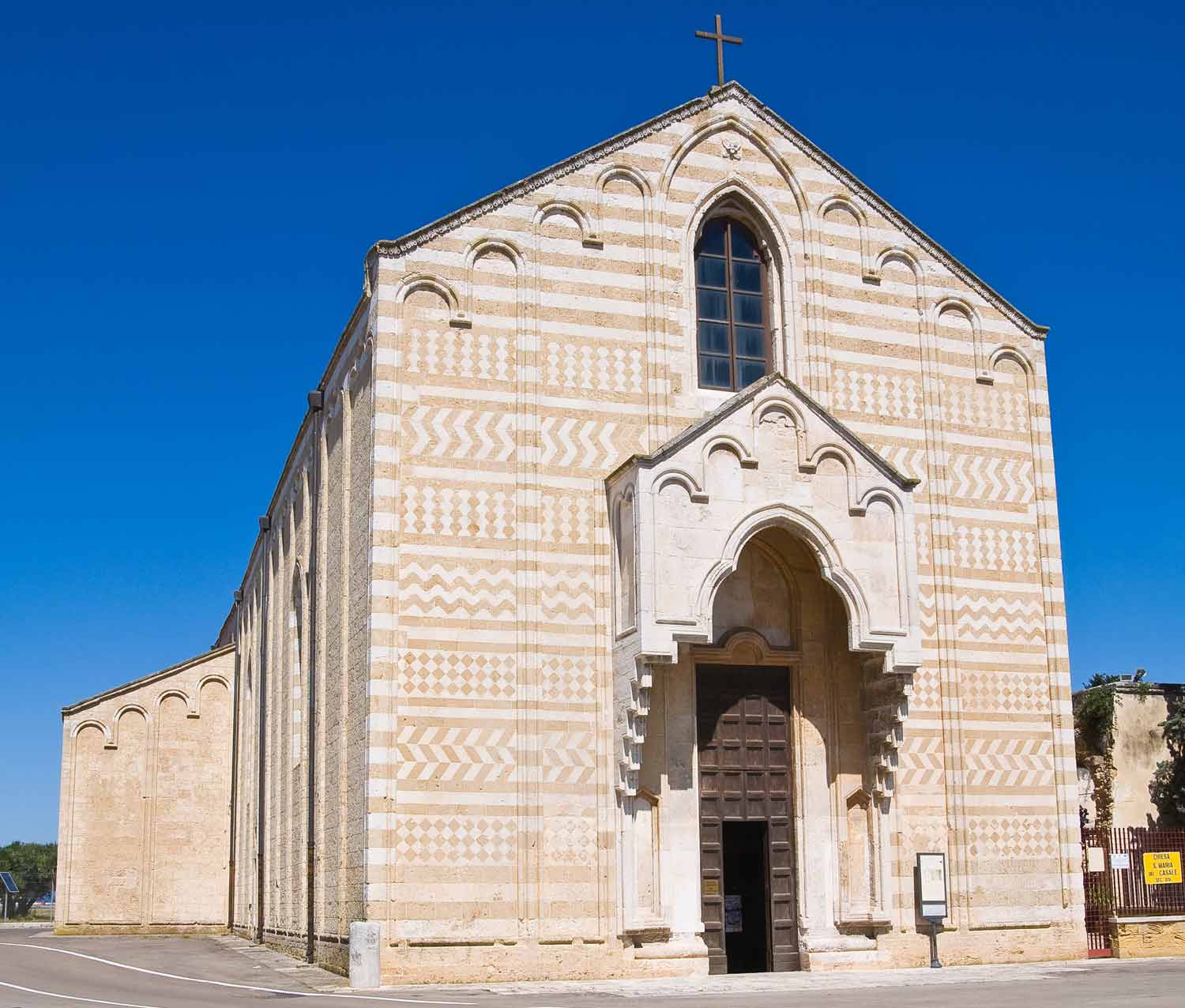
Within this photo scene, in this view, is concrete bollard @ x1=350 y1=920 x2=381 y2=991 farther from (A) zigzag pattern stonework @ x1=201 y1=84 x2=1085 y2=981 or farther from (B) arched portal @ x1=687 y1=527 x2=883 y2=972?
(B) arched portal @ x1=687 y1=527 x2=883 y2=972

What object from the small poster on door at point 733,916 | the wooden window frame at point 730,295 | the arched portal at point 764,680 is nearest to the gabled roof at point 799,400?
the arched portal at point 764,680

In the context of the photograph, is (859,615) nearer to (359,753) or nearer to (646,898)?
(646,898)

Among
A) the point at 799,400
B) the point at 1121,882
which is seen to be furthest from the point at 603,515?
the point at 1121,882

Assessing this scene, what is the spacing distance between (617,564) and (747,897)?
622 cm

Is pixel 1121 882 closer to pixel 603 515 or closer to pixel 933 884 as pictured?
pixel 933 884

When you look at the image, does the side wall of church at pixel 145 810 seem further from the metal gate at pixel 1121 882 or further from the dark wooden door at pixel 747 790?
the metal gate at pixel 1121 882

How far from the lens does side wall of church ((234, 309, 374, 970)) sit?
21844 mm

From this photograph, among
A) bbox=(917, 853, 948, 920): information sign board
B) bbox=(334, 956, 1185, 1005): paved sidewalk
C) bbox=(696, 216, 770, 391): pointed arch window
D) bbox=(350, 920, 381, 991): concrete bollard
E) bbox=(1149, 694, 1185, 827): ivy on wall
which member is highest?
bbox=(696, 216, 770, 391): pointed arch window

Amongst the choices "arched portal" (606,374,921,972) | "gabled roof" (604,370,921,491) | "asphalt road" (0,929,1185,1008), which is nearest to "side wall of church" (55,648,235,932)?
"asphalt road" (0,929,1185,1008)

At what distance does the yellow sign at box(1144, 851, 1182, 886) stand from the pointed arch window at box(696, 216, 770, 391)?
10.9 metres

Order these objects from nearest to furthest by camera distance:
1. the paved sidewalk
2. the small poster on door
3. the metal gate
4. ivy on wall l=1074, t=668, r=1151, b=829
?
the paved sidewalk, the small poster on door, the metal gate, ivy on wall l=1074, t=668, r=1151, b=829

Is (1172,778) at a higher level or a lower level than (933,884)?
higher

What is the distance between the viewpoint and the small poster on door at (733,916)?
22906mm

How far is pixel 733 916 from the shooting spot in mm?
23062
